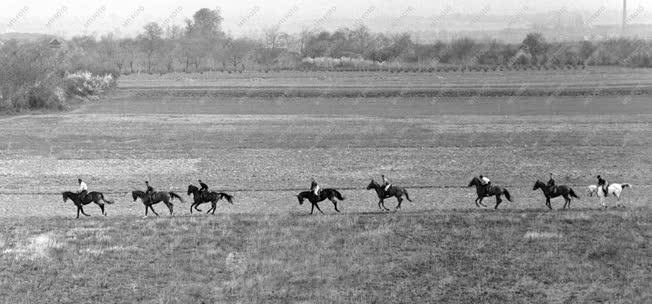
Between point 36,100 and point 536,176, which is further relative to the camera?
point 36,100

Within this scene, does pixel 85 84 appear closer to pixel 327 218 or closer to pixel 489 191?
pixel 327 218

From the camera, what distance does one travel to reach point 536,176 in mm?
31891

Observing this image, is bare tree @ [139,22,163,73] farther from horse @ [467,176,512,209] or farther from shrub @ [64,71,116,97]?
horse @ [467,176,512,209]

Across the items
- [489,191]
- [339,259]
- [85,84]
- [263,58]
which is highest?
[263,58]

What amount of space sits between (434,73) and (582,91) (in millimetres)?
24901

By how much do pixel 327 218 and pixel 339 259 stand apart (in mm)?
4028

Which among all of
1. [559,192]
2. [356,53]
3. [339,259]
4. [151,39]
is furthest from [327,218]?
[151,39]

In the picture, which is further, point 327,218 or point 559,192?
point 559,192

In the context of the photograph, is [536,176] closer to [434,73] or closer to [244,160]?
[244,160]

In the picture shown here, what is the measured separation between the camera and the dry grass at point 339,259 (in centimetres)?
1752

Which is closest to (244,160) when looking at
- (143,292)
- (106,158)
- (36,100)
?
(106,158)

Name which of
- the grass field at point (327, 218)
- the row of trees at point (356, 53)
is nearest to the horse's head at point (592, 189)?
the grass field at point (327, 218)

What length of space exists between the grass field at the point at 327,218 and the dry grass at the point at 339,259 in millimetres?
67

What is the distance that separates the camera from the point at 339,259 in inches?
784
